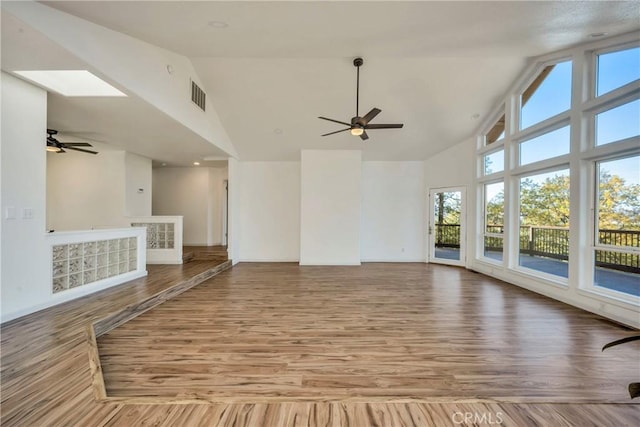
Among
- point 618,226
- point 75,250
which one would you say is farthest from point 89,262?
point 618,226

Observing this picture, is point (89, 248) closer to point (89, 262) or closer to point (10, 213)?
point (89, 262)

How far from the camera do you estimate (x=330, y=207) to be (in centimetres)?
659

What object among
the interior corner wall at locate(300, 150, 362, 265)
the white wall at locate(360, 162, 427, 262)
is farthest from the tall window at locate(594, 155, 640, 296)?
the interior corner wall at locate(300, 150, 362, 265)

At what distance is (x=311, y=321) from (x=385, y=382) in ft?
4.25

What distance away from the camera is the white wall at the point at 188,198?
802 centimetres

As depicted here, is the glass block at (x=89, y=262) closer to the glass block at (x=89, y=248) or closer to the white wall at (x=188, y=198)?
the glass block at (x=89, y=248)

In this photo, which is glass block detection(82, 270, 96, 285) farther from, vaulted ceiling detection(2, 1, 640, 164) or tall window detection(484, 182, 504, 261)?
tall window detection(484, 182, 504, 261)

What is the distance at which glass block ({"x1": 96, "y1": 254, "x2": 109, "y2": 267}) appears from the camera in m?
4.14

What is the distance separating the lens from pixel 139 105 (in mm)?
3475

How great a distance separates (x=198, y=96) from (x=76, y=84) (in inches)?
68.7

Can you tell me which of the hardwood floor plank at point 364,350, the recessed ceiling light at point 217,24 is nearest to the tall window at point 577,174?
the hardwood floor plank at point 364,350

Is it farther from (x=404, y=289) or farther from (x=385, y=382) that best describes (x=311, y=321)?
(x=404, y=289)

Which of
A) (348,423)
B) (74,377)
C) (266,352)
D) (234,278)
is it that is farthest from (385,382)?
(234,278)

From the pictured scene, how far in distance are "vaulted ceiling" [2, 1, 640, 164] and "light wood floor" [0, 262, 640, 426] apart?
2.79m
